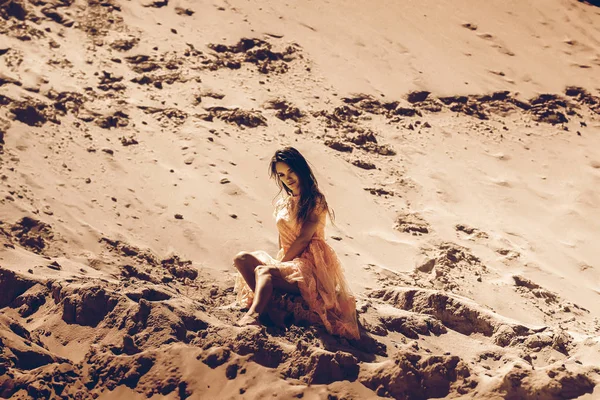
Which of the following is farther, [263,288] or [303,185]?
[303,185]

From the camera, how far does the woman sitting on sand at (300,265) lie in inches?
160

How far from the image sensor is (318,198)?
430 cm

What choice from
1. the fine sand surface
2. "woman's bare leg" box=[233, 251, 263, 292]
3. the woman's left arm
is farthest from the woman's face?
the fine sand surface

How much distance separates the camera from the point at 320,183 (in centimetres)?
698

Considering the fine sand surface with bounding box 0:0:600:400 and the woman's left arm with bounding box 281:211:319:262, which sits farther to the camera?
the woman's left arm with bounding box 281:211:319:262

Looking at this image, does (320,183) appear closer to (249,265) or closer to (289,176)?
(289,176)

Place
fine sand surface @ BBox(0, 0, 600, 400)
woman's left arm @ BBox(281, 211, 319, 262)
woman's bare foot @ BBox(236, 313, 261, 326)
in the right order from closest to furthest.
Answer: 1. fine sand surface @ BBox(0, 0, 600, 400)
2. woman's bare foot @ BBox(236, 313, 261, 326)
3. woman's left arm @ BBox(281, 211, 319, 262)

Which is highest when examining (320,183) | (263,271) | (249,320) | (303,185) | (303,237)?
(303,185)

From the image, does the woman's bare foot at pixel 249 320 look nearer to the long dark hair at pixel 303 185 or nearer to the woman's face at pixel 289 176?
the long dark hair at pixel 303 185

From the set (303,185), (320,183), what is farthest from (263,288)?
(320,183)

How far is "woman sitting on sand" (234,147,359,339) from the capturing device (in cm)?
407

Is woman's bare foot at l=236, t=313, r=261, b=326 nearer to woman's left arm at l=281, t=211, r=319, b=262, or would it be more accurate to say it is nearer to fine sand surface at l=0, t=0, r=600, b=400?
fine sand surface at l=0, t=0, r=600, b=400

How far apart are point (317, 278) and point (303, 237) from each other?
221mm

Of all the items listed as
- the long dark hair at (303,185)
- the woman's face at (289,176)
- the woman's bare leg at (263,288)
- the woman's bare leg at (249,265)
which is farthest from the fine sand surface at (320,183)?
the woman's face at (289,176)
